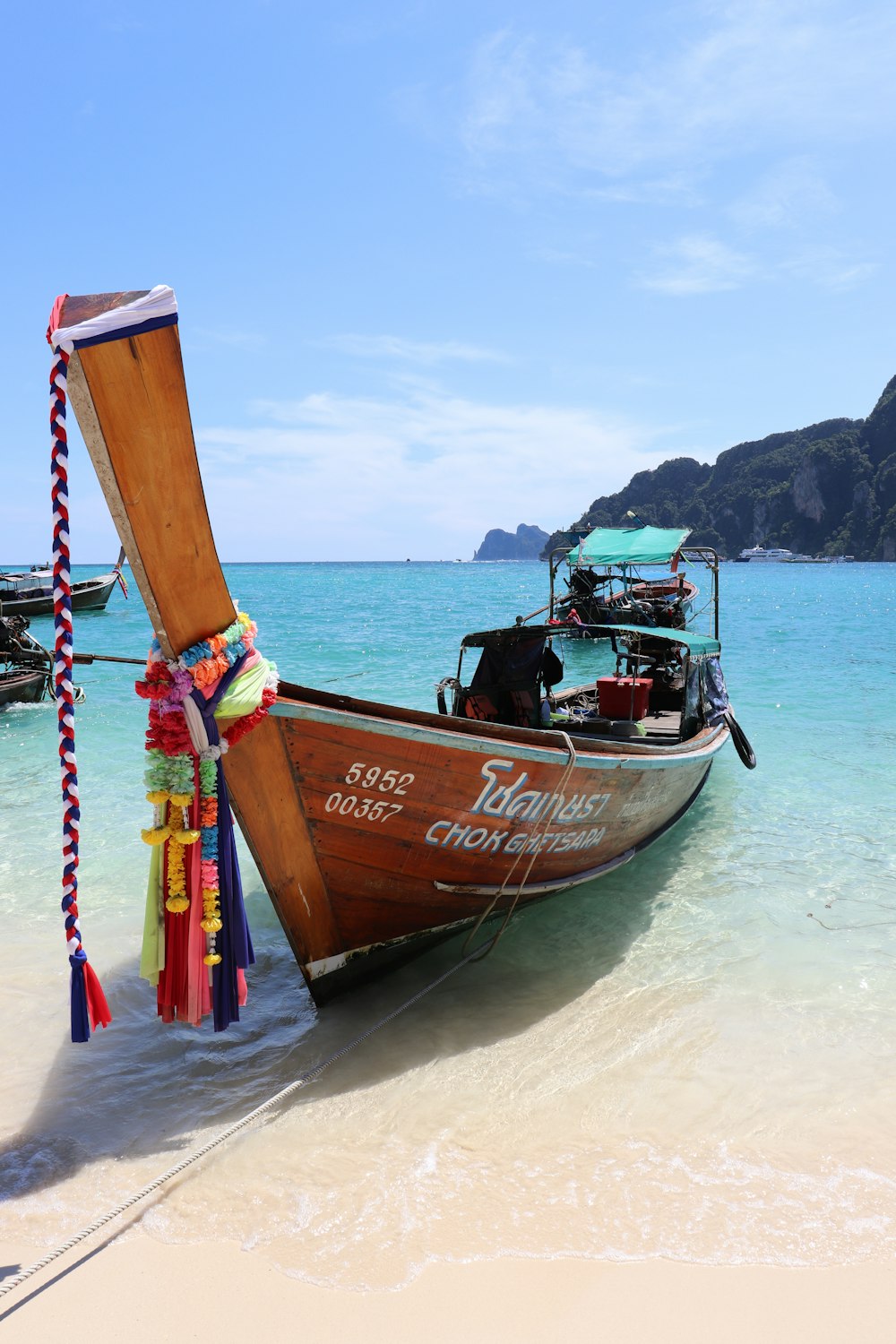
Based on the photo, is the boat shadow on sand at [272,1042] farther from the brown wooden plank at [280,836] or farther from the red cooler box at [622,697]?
the red cooler box at [622,697]

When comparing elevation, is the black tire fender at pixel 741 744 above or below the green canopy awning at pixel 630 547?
below

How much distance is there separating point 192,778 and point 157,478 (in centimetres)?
120

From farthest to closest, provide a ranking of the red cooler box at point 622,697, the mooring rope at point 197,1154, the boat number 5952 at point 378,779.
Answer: the red cooler box at point 622,697
the boat number 5952 at point 378,779
the mooring rope at point 197,1154

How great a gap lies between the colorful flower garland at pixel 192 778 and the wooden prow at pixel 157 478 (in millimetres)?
109

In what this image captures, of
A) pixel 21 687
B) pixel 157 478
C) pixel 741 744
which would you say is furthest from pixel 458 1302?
pixel 21 687

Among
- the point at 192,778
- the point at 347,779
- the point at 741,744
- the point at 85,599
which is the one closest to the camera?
the point at 192,778

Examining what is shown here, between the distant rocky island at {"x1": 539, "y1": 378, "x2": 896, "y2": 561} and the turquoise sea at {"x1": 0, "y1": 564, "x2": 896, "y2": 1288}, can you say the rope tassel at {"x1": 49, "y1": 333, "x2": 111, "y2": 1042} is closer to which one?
the turquoise sea at {"x1": 0, "y1": 564, "x2": 896, "y2": 1288}

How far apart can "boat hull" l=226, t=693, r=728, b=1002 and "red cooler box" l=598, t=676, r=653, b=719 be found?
9.24ft

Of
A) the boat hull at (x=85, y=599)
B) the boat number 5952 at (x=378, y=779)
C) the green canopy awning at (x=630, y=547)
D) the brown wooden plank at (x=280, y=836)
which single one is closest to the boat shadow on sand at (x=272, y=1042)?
the brown wooden plank at (x=280, y=836)

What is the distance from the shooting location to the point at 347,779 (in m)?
3.97

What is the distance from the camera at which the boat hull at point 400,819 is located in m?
3.84

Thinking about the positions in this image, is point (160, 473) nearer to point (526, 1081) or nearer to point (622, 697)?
point (526, 1081)

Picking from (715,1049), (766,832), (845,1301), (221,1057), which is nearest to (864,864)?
(766,832)

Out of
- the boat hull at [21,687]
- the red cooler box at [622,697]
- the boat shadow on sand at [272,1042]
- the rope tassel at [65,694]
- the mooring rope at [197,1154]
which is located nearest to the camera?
the rope tassel at [65,694]
